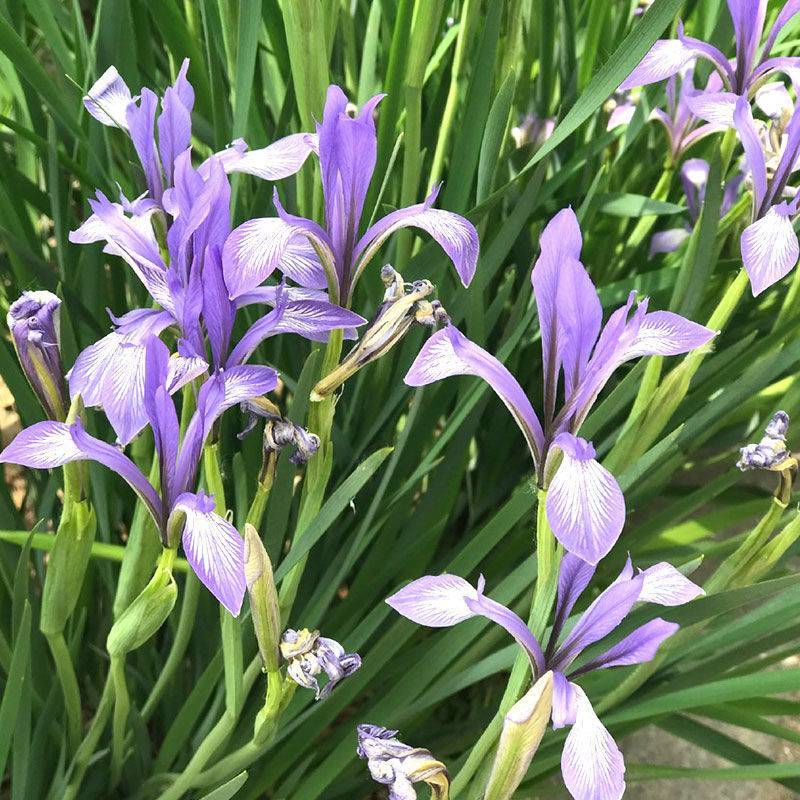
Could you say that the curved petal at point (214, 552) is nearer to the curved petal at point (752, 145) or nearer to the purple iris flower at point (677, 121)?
the curved petal at point (752, 145)

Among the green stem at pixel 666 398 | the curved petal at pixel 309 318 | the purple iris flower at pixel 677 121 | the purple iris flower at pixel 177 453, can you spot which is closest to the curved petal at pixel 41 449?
the purple iris flower at pixel 177 453

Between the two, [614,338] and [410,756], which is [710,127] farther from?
[410,756]

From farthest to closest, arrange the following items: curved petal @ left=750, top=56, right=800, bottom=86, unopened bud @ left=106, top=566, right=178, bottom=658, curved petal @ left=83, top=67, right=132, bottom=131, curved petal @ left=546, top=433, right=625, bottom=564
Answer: curved petal @ left=750, top=56, right=800, bottom=86 < curved petal @ left=83, top=67, right=132, bottom=131 < unopened bud @ left=106, top=566, right=178, bottom=658 < curved petal @ left=546, top=433, right=625, bottom=564

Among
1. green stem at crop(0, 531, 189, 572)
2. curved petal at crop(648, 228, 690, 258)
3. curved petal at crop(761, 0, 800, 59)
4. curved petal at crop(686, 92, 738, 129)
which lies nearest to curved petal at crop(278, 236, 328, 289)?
green stem at crop(0, 531, 189, 572)

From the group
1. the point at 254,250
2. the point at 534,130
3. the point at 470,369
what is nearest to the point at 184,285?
the point at 254,250

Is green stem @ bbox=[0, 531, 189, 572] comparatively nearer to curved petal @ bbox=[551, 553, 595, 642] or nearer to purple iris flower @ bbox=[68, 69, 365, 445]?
purple iris flower @ bbox=[68, 69, 365, 445]

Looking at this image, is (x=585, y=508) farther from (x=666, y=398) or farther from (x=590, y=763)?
(x=666, y=398)

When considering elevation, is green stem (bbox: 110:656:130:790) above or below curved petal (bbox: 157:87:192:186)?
below
